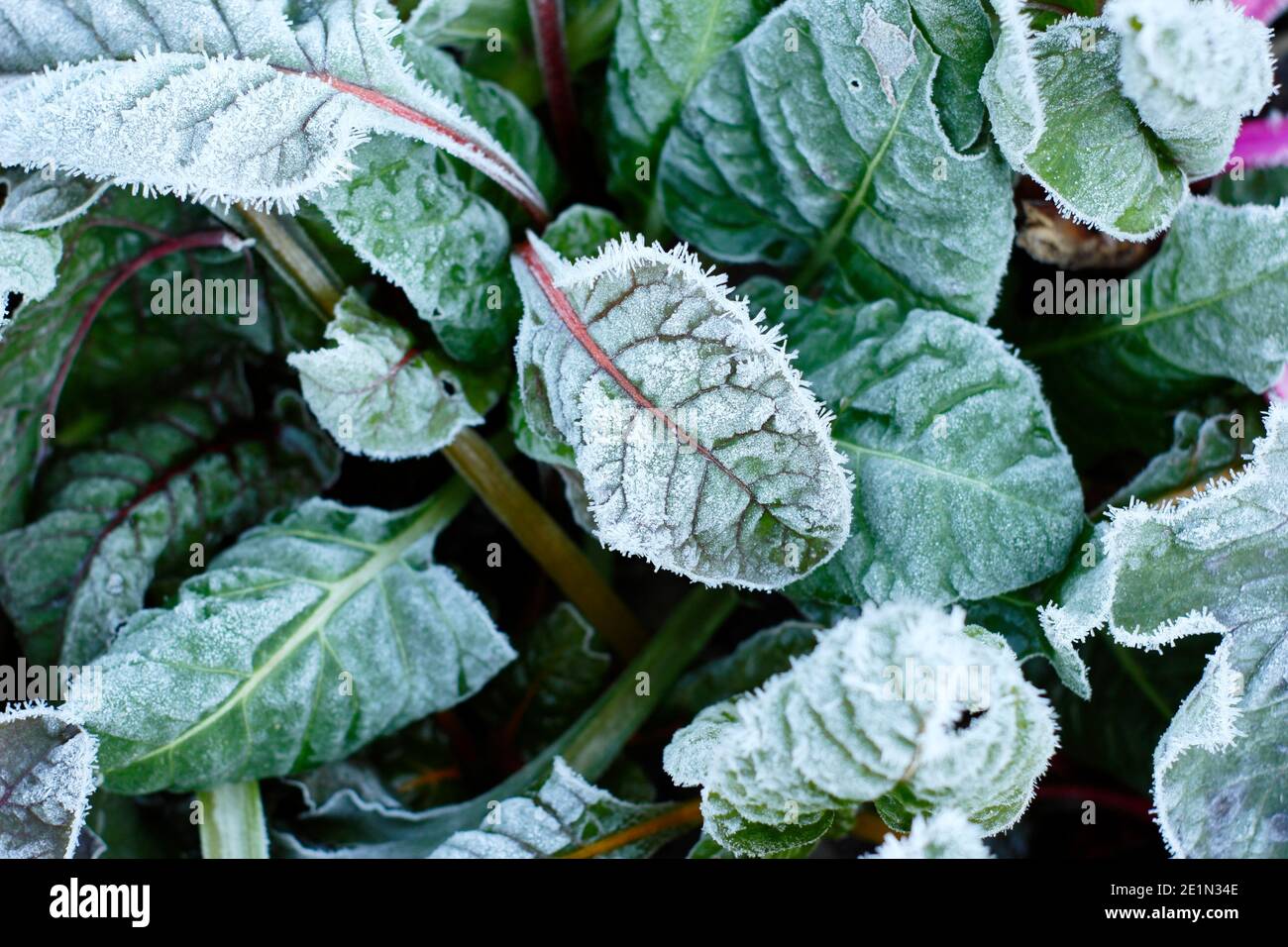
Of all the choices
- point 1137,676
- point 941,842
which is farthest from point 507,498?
point 1137,676

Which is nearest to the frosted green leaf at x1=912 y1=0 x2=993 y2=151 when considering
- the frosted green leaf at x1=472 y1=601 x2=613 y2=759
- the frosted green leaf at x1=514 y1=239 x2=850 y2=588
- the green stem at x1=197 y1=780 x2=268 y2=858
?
the frosted green leaf at x1=514 y1=239 x2=850 y2=588

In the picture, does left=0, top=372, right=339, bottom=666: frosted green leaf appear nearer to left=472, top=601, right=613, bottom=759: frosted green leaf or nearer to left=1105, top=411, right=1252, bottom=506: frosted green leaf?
left=472, top=601, right=613, bottom=759: frosted green leaf

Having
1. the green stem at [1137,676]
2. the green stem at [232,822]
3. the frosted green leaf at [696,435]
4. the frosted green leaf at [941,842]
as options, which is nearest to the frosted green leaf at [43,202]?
the frosted green leaf at [696,435]

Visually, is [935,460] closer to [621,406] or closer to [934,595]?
[934,595]

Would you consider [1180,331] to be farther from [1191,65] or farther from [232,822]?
[232,822]

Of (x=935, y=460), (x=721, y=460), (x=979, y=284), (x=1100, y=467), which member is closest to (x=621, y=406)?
(x=721, y=460)

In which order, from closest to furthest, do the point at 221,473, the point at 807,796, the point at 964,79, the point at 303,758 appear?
1. the point at 807,796
2. the point at 964,79
3. the point at 303,758
4. the point at 221,473

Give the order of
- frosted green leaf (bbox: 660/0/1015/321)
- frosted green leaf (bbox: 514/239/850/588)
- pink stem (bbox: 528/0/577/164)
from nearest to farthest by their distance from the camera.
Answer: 1. frosted green leaf (bbox: 514/239/850/588)
2. frosted green leaf (bbox: 660/0/1015/321)
3. pink stem (bbox: 528/0/577/164)

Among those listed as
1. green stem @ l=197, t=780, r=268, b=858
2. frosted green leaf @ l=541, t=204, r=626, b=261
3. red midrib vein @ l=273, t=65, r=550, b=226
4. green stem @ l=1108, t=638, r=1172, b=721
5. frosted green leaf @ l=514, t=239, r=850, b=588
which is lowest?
green stem @ l=1108, t=638, r=1172, b=721
